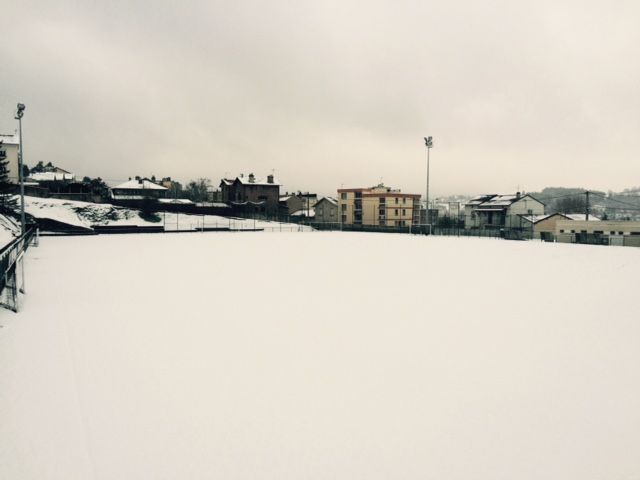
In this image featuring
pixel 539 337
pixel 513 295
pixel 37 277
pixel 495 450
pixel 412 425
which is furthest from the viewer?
pixel 37 277

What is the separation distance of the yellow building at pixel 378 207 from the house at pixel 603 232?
25505 millimetres

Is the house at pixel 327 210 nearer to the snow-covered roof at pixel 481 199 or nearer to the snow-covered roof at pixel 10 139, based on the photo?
the snow-covered roof at pixel 481 199

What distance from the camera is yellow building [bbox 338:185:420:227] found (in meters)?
69.4

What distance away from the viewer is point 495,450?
14.8 ft

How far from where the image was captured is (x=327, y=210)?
76812mm

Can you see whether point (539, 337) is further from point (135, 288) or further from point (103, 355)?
point (135, 288)

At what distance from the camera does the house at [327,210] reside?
7544 cm

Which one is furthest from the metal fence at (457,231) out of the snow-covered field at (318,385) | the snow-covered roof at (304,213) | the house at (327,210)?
the snow-covered field at (318,385)

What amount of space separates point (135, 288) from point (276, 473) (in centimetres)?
1017

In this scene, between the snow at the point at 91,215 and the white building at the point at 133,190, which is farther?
the white building at the point at 133,190

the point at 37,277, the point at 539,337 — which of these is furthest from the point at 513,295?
the point at 37,277

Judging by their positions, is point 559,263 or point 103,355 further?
point 559,263

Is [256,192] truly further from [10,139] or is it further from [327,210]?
[10,139]

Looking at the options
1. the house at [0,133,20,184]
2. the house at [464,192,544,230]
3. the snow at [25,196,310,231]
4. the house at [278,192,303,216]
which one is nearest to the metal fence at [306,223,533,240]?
the snow at [25,196,310,231]
